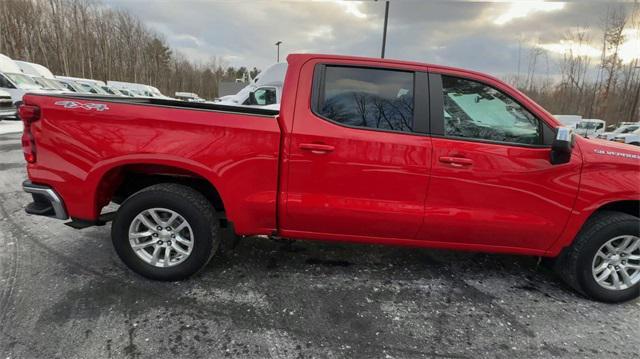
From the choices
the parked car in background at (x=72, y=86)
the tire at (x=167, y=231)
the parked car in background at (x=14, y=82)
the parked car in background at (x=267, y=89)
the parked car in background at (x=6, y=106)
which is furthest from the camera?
the parked car in background at (x=72, y=86)

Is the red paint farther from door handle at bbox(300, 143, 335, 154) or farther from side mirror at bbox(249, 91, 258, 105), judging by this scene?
side mirror at bbox(249, 91, 258, 105)

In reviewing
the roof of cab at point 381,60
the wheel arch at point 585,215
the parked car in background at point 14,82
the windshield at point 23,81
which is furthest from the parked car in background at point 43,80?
the wheel arch at point 585,215

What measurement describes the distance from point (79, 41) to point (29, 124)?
5130 cm

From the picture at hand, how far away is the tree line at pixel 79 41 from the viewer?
38.3m

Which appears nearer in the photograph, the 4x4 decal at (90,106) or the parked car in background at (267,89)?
the 4x4 decal at (90,106)

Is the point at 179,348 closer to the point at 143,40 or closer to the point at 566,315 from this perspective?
the point at 566,315

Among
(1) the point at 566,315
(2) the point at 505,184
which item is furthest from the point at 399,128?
(1) the point at 566,315

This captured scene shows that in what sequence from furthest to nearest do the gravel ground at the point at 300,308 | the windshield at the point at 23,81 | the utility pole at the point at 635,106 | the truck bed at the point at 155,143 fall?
1. the utility pole at the point at 635,106
2. the windshield at the point at 23,81
3. the truck bed at the point at 155,143
4. the gravel ground at the point at 300,308

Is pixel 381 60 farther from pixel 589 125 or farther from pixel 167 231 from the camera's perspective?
pixel 589 125

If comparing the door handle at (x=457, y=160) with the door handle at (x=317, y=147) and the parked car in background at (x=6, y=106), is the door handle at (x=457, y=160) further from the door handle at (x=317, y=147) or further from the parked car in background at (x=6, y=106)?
the parked car in background at (x=6, y=106)

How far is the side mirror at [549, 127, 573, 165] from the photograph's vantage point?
101 inches

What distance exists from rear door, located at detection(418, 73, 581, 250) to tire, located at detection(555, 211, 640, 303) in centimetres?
28

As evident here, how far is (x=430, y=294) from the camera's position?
9.78 ft

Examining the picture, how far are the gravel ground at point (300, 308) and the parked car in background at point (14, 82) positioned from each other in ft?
52.6
